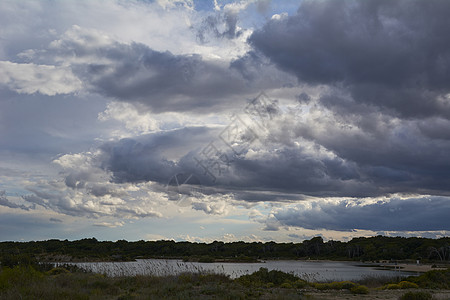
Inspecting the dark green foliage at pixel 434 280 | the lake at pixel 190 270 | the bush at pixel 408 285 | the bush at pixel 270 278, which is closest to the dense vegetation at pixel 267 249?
the lake at pixel 190 270

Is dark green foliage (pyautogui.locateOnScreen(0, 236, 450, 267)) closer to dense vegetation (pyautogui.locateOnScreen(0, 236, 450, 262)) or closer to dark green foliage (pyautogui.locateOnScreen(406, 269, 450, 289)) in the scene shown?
dense vegetation (pyautogui.locateOnScreen(0, 236, 450, 262))

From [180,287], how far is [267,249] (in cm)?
11953

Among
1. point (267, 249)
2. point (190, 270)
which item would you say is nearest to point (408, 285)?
point (190, 270)

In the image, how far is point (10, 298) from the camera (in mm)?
13758

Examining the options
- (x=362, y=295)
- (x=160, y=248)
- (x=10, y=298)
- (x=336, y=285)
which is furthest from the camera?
(x=160, y=248)

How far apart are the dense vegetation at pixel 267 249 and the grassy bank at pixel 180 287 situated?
6798 centimetres

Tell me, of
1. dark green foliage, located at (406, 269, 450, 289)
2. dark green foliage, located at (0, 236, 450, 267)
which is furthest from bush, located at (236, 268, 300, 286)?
dark green foliage, located at (0, 236, 450, 267)

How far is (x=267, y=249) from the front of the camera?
445ft

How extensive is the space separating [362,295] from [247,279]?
7894mm

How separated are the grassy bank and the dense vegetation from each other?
67975mm

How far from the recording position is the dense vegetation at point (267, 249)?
103 m

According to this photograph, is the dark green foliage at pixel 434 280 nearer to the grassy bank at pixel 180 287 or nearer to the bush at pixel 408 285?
the grassy bank at pixel 180 287

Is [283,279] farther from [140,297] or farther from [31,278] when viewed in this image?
[31,278]

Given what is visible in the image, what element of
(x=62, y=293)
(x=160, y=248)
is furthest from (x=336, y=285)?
(x=160, y=248)
